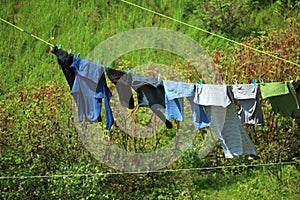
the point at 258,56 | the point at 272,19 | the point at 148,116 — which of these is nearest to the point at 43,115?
the point at 148,116

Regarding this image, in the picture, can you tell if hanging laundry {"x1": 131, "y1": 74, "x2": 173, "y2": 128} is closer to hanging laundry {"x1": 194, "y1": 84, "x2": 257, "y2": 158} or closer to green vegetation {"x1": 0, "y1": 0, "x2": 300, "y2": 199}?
hanging laundry {"x1": 194, "y1": 84, "x2": 257, "y2": 158}

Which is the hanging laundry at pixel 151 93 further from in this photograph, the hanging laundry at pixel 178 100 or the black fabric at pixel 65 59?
the black fabric at pixel 65 59

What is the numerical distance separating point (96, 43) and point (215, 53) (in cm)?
246

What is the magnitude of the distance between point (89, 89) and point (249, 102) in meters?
1.67

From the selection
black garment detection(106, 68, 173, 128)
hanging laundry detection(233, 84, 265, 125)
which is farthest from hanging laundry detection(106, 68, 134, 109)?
hanging laundry detection(233, 84, 265, 125)

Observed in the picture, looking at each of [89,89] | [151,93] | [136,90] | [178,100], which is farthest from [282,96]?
[89,89]

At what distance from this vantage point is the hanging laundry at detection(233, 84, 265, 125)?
5719 millimetres

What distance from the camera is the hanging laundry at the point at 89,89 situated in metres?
5.23

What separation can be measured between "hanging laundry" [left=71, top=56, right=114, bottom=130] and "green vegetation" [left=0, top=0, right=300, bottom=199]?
5.24 ft

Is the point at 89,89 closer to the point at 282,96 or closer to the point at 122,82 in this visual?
the point at 122,82

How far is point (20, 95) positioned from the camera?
7.43 metres

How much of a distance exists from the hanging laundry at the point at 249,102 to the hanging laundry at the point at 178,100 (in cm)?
40

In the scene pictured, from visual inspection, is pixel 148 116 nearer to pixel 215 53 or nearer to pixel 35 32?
pixel 215 53

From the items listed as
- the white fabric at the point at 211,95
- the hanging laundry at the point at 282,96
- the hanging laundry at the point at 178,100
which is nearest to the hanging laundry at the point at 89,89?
the hanging laundry at the point at 178,100
